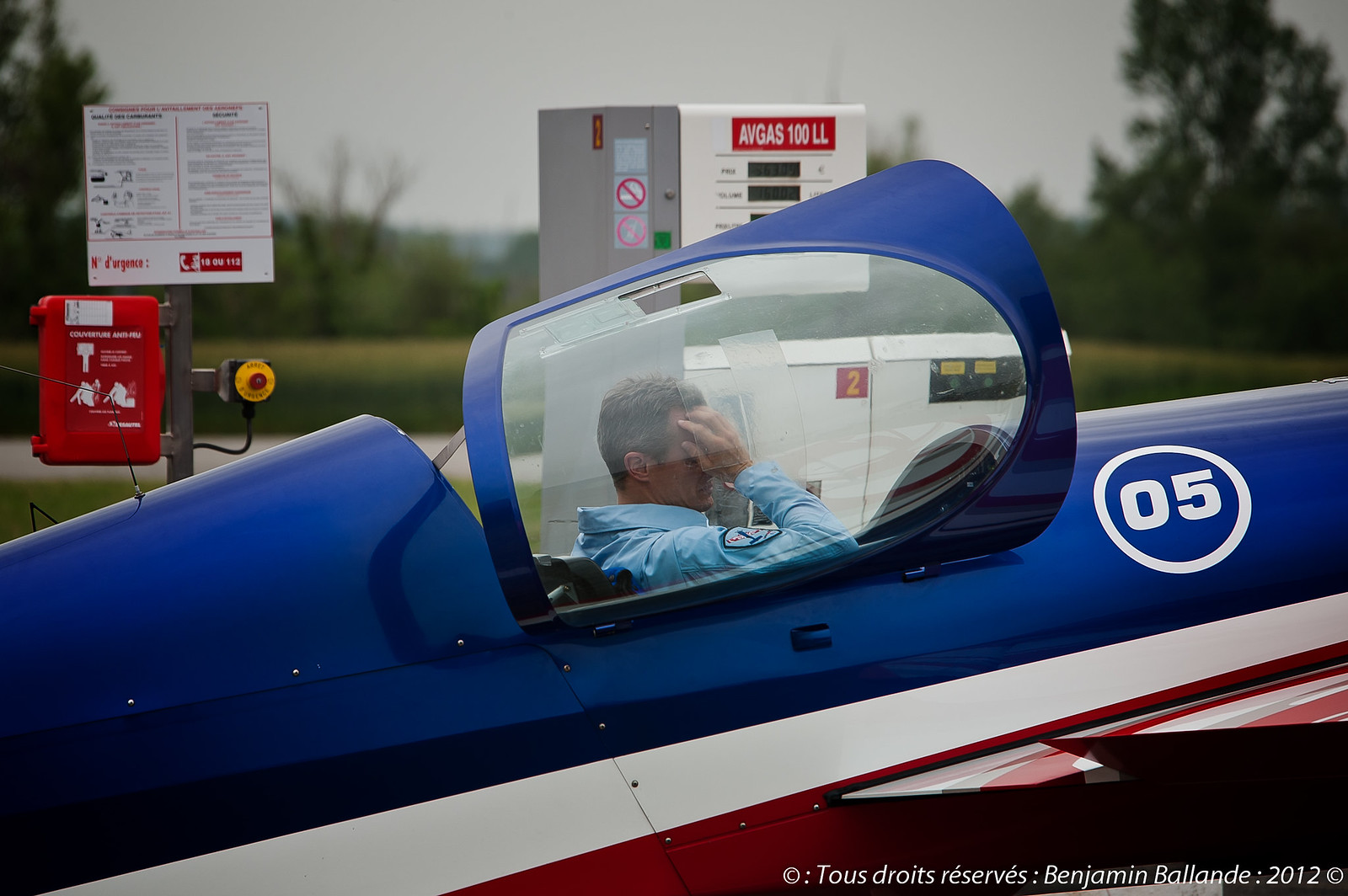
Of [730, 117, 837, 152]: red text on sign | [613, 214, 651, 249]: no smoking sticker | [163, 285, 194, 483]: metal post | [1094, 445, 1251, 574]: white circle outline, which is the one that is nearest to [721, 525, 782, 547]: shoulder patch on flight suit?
[1094, 445, 1251, 574]: white circle outline

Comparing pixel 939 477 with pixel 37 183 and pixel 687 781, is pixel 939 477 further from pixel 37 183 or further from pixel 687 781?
pixel 37 183

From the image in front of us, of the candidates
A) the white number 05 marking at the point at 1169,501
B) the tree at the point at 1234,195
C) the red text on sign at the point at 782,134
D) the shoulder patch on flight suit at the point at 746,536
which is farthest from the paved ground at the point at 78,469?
the tree at the point at 1234,195

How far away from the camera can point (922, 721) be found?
5.10 feet

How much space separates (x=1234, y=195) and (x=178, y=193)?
10.6m

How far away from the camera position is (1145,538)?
172cm

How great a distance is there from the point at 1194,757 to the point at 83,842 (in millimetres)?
1720

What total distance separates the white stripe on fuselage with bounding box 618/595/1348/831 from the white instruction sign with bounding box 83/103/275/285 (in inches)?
114

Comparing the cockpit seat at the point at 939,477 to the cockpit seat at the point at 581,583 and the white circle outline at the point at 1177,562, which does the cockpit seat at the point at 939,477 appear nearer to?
the white circle outline at the point at 1177,562

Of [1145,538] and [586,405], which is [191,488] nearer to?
[586,405]

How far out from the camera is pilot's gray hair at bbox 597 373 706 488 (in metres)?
1.62

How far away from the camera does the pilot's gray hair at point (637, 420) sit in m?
1.62

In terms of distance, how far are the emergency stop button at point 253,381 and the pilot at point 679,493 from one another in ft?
7.75

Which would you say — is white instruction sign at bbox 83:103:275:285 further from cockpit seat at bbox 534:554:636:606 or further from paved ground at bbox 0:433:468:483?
paved ground at bbox 0:433:468:483

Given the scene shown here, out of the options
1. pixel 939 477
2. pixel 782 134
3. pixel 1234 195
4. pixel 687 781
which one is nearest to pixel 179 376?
pixel 782 134
